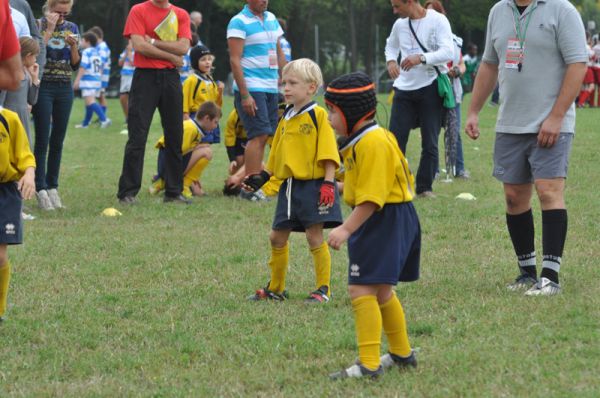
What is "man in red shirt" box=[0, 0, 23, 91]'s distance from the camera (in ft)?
16.7

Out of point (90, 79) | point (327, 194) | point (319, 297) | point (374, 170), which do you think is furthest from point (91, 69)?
point (374, 170)

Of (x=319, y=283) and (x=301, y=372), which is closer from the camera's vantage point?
(x=301, y=372)

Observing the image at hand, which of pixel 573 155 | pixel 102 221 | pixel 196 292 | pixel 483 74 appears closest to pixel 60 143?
pixel 102 221

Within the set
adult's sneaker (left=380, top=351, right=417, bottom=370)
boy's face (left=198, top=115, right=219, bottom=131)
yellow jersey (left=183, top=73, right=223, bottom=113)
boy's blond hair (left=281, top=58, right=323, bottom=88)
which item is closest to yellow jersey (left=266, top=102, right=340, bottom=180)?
boy's blond hair (left=281, top=58, right=323, bottom=88)

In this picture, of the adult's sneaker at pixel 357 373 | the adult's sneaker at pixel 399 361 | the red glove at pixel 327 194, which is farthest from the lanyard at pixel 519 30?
the adult's sneaker at pixel 357 373

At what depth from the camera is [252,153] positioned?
11.1 m

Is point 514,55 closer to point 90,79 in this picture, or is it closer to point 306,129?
point 306,129

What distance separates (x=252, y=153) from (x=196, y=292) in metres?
4.42

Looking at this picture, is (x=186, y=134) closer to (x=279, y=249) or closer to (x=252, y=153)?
(x=252, y=153)

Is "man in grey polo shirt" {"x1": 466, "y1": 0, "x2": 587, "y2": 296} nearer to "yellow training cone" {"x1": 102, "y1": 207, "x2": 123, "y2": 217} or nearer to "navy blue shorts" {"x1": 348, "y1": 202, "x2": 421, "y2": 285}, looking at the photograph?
"navy blue shorts" {"x1": 348, "y1": 202, "x2": 421, "y2": 285}

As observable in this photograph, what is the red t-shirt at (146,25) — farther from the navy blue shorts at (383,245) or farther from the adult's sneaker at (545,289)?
the navy blue shorts at (383,245)

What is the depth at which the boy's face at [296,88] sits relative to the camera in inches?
253

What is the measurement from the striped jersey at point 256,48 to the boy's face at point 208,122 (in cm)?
63

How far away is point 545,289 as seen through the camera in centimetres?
643
